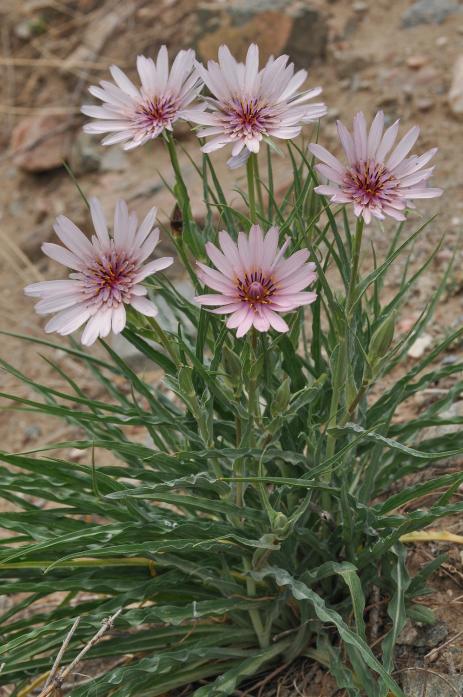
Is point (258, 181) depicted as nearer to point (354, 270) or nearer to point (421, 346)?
point (354, 270)

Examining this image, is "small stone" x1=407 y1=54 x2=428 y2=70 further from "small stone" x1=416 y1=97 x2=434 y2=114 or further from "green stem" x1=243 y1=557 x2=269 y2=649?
"green stem" x1=243 y1=557 x2=269 y2=649

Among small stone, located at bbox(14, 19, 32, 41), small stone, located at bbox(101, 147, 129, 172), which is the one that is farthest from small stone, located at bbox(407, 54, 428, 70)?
small stone, located at bbox(14, 19, 32, 41)

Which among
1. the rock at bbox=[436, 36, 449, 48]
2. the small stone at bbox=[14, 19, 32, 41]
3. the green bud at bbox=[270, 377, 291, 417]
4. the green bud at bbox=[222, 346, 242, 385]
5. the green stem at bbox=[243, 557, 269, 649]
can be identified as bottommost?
the green stem at bbox=[243, 557, 269, 649]

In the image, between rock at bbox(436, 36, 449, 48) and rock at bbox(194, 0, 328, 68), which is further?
rock at bbox(194, 0, 328, 68)

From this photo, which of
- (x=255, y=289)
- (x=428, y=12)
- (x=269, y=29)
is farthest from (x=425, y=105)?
(x=255, y=289)

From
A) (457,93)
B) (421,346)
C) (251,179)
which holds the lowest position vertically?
(251,179)

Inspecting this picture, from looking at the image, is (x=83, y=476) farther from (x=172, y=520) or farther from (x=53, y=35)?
(x=53, y=35)

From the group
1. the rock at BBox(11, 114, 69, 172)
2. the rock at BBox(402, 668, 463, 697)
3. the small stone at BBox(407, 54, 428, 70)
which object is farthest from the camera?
the rock at BBox(11, 114, 69, 172)
